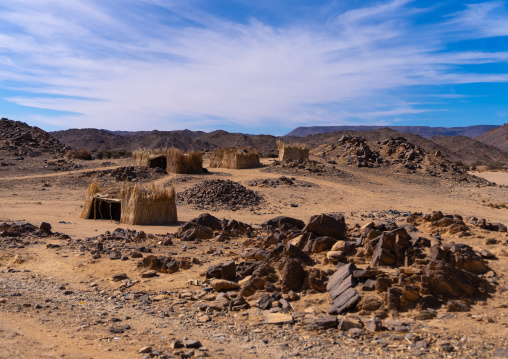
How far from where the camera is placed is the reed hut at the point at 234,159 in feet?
76.3

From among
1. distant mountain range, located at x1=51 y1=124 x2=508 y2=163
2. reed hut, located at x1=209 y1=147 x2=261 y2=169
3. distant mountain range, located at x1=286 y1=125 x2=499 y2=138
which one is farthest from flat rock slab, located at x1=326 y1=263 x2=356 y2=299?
distant mountain range, located at x1=286 y1=125 x2=499 y2=138

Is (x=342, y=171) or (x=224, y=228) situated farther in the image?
(x=342, y=171)

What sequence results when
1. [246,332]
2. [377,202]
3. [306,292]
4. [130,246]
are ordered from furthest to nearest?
[377,202]
[130,246]
[306,292]
[246,332]

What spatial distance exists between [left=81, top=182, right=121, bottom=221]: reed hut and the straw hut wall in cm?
59

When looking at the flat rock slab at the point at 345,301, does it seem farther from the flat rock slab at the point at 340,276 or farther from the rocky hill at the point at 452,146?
the rocky hill at the point at 452,146

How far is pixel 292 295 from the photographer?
18.2ft

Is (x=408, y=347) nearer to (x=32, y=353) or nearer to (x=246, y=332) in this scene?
(x=246, y=332)

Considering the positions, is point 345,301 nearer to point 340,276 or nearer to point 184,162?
point 340,276

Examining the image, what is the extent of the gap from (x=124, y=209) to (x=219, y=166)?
1307cm

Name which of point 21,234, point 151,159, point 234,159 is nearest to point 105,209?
point 21,234

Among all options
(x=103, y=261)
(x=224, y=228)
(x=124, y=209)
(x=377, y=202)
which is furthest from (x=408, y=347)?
(x=377, y=202)

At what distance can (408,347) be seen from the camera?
426cm

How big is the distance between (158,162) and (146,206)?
11988 millimetres

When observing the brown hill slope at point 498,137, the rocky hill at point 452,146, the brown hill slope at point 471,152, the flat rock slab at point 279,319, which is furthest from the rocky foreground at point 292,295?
the brown hill slope at point 498,137
